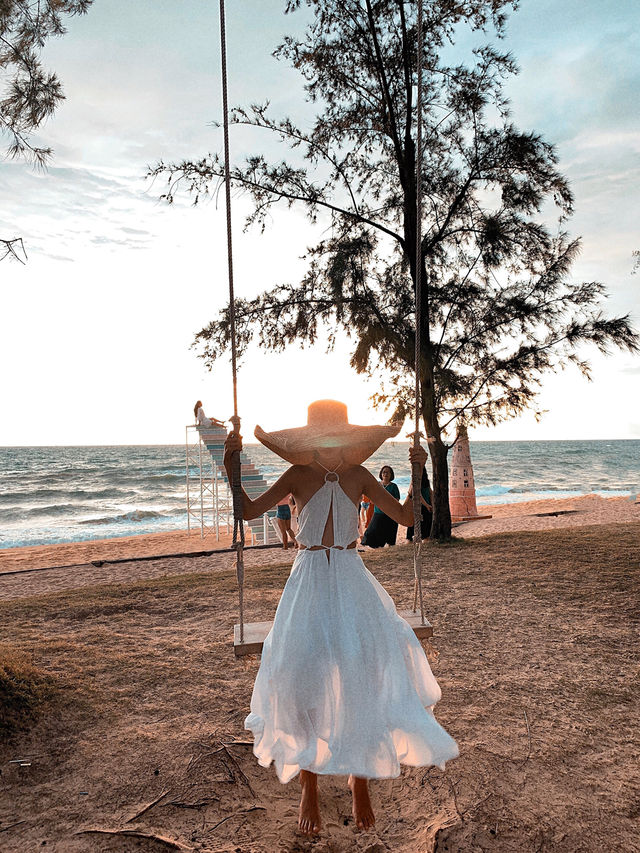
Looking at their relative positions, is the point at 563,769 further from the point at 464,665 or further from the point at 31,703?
the point at 31,703

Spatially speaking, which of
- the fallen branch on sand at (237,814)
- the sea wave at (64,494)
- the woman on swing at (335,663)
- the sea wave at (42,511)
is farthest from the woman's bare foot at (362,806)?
the sea wave at (64,494)

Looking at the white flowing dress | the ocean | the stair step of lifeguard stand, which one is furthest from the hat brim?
the stair step of lifeguard stand

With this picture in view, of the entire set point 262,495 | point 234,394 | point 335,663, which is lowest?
point 335,663

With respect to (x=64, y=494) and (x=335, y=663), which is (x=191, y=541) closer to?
(x=335, y=663)

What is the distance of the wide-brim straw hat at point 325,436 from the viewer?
2.60 meters

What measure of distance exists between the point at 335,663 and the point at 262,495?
0.79 m

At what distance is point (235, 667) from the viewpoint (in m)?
4.59

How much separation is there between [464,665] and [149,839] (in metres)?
2.70

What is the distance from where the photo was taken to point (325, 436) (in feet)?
8.65

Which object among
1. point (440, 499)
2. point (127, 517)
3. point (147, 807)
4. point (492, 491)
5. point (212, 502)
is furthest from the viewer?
point (492, 491)

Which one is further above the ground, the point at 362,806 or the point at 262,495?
the point at 262,495

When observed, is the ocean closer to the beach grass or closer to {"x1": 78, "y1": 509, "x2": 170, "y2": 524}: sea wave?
{"x1": 78, "y1": 509, "x2": 170, "y2": 524}: sea wave

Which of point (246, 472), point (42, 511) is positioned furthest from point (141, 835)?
point (42, 511)

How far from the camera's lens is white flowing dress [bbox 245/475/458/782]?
229 cm
